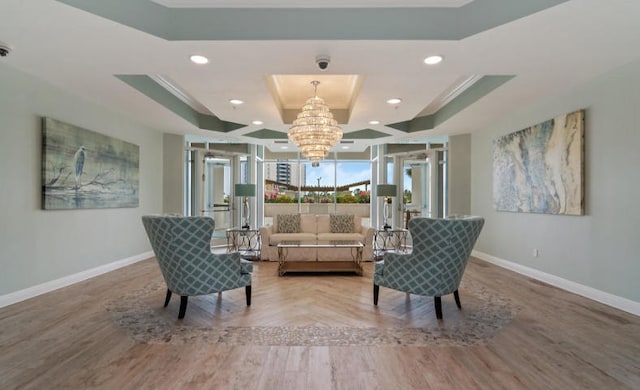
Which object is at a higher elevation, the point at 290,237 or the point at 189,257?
the point at 189,257

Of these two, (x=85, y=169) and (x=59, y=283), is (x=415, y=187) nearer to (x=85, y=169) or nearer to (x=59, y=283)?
(x=85, y=169)

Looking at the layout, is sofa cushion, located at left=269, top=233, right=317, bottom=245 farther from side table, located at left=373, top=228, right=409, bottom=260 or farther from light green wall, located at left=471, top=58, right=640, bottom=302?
light green wall, located at left=471, top=58, right=640, bottom=302

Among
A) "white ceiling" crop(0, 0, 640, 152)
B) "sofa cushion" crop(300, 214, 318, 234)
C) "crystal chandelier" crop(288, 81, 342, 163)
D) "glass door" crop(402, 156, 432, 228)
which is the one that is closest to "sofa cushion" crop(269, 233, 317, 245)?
"sofa cushion" crop(300, 214, 318, 234)

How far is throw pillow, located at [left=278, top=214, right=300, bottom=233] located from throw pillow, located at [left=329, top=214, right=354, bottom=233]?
69cm

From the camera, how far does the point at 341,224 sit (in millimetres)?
6430

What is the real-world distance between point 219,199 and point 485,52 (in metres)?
6.61

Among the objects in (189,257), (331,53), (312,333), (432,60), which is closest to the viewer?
(312,333)

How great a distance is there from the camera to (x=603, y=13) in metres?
2.46

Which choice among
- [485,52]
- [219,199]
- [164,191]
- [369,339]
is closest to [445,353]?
[369,339]

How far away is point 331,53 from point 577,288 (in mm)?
4112

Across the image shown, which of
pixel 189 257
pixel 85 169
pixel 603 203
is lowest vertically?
pixel 189 257

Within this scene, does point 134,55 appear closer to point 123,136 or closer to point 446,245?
point 123,136

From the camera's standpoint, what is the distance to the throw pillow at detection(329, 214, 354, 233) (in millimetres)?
6398

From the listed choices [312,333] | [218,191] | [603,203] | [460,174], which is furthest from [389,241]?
[312,333]
